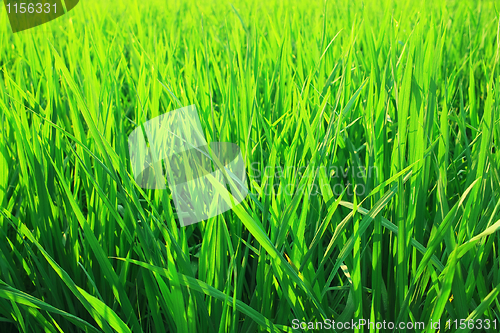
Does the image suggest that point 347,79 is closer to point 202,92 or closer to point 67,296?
point 202,92

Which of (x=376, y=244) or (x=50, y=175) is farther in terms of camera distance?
→ (x=50, y=175)

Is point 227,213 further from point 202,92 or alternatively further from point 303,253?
point 202,92

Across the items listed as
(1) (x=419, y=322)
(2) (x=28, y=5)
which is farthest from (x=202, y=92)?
(2) (x=28, y=5)

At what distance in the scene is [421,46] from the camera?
1.67ft

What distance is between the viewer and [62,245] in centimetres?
56

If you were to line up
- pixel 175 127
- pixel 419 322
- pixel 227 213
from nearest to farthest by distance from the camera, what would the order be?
pixel 419 322 → pixel 227 213 → pixel 175 127

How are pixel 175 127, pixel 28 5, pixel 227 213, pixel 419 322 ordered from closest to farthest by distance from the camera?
Result: 1. pixel 419 322
2. pixel 227 213
3. pixel 175 127
4. pixel 28 5

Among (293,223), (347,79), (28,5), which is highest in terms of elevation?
(28,5)

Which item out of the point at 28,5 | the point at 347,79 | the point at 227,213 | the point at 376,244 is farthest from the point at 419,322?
the point at 28,5

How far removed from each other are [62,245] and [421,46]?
26.0 inches

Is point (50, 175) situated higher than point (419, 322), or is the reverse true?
point (50, 175)

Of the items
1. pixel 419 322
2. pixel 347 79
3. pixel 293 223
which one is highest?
pixel 347 79

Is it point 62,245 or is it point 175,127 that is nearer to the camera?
point 62,245

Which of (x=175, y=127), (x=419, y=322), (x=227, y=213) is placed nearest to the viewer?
(x=419, y=322)
